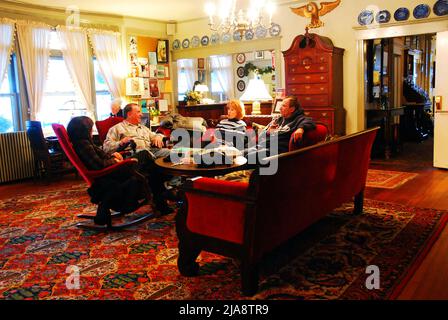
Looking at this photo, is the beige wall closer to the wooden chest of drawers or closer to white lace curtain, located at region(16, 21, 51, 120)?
the wooden chest of drawers

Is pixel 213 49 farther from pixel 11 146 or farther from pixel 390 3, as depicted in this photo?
pixel 11 146

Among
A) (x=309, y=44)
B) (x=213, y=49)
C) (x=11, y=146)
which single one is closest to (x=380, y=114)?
(x=309, y=44)

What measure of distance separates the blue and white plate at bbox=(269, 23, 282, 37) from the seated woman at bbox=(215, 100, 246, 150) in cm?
317

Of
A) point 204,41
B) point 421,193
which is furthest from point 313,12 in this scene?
point 421,193

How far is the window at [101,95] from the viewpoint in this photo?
8008mm

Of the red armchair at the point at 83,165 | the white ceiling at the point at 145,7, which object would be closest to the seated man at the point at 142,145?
the red armchair at the point at 83,165

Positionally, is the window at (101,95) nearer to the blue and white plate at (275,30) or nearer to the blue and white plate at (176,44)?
the blue and white plate at (176,44)

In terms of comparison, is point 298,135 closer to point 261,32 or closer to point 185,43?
point 261,32

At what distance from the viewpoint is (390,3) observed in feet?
21.6

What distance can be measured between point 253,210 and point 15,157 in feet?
18.0

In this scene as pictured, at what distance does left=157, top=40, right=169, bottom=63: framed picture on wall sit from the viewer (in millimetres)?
8961

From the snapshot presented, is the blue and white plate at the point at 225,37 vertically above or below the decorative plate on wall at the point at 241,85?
above

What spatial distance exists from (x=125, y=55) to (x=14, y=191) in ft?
11.4

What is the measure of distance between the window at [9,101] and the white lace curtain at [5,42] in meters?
0.20
